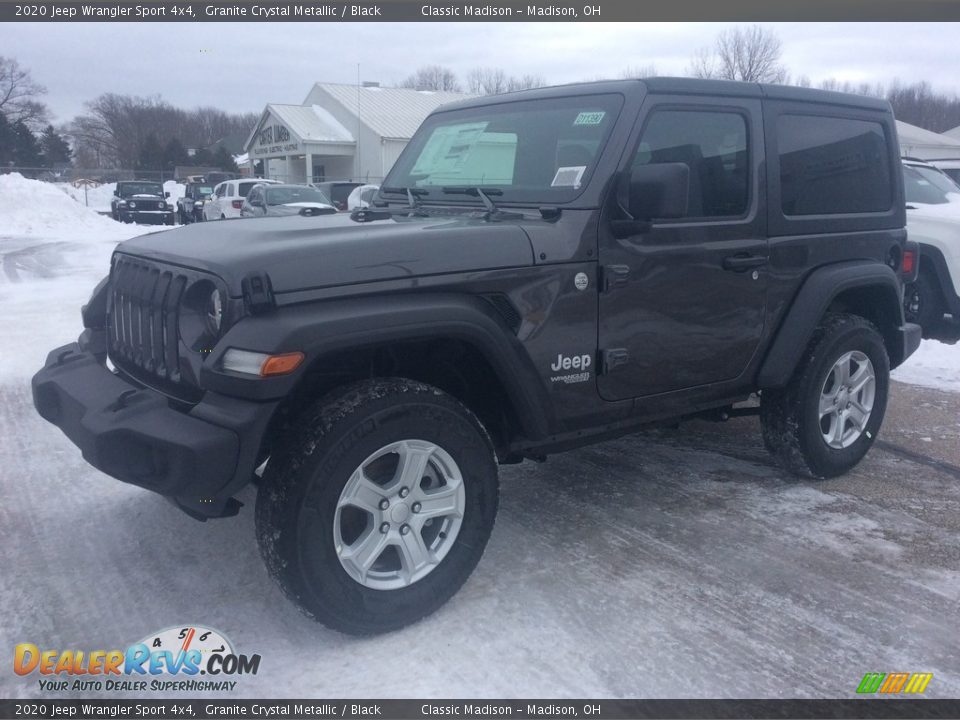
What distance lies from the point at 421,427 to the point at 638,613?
1154mm

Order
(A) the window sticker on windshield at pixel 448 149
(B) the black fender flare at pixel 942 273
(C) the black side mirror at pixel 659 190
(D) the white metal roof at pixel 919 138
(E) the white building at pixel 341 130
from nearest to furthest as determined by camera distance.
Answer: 1. (C) the black side mirror at pixel 659 190
2. (A) the window sticker on windshield at pixel 448 149
3. (B) the black fender flare at pixel 942 273
4. (E) the white building at pixel 341 130
5. (D) the white metal roof at pixel 919 138

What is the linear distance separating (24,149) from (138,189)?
2240cm

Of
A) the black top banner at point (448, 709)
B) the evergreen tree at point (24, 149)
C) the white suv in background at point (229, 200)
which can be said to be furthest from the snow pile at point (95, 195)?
the black top banner at point (448, 709)

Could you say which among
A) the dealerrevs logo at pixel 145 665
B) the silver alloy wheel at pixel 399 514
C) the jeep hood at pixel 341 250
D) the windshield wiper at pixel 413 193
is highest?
the windshield wiper at pixel 413 193

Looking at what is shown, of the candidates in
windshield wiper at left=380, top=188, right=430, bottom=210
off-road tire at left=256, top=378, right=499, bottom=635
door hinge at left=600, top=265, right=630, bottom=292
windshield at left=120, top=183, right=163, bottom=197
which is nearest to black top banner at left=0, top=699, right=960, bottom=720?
off-road tire at left=256, top=378, right=499, bottom=635

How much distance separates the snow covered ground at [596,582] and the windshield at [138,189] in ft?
91.6

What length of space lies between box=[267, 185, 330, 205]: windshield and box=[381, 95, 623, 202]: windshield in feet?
50.5

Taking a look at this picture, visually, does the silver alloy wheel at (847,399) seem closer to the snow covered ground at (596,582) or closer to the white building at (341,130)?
the snow covered ground at (596,582)

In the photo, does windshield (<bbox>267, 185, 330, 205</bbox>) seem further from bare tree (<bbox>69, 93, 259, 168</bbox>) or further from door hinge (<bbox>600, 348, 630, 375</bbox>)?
bare tree (<bbox>69, 93, 259, 168</bbox>)

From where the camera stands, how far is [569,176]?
3674 mm

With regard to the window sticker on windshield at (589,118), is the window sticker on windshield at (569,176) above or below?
below

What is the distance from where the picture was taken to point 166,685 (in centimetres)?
288

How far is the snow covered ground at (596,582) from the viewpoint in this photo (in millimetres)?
2926

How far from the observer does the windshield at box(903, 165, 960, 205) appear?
873cm
